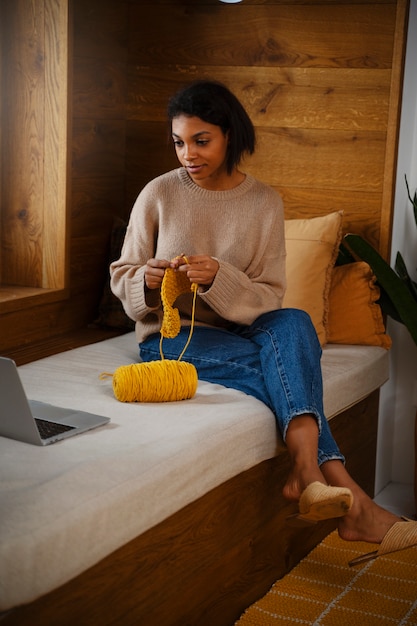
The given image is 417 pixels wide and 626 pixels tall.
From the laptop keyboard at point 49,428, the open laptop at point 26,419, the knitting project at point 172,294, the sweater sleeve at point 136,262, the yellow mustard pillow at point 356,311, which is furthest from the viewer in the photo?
the yellow mustard pillow at point 356,311

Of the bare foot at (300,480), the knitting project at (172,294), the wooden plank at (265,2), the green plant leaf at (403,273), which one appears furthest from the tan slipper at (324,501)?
the wooden plank at (265,2)

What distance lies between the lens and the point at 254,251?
2525mm

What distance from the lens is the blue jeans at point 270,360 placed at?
217cm

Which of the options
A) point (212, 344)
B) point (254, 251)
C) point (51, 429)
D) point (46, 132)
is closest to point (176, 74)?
point (46, 132)

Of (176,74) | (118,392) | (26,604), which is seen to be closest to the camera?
(26,604)

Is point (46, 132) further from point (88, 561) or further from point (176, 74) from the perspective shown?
point (88, 561)

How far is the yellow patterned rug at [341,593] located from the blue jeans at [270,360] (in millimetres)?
365

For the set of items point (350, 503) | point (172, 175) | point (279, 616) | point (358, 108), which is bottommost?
point (279, 616)

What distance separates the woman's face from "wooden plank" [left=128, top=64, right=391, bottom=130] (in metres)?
0.73

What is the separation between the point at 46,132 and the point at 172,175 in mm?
559

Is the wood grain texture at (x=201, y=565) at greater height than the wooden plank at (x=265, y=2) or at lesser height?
lesser

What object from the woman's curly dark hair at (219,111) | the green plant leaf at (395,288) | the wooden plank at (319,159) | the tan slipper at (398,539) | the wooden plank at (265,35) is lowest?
the tan slipper at (398,539)

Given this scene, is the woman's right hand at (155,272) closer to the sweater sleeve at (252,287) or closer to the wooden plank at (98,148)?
the sweater sleeve at (252,287)

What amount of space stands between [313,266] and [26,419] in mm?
1398
